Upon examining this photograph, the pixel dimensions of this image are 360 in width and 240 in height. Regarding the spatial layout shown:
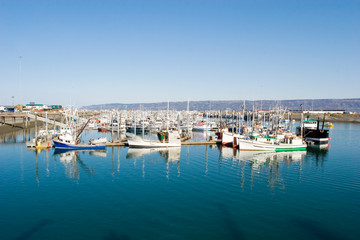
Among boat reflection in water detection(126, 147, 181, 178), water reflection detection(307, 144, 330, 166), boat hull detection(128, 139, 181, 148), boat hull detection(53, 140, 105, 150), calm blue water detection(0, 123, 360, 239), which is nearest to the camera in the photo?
calm blue water detection(0, 123, 360, 239)

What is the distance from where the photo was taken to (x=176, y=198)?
26.7m

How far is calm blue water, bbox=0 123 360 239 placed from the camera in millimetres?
20016

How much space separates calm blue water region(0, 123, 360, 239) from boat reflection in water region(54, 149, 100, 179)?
0.15 metres

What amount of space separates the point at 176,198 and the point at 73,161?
2396 centimetres

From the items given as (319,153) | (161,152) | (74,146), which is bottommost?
(161,152)

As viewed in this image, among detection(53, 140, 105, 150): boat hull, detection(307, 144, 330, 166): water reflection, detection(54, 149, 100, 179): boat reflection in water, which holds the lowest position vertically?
detection(54, 149, 100, 179): boat reflection in water

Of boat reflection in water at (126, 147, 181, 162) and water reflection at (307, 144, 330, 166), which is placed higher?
water reflection at (307, 144, 330, 166)

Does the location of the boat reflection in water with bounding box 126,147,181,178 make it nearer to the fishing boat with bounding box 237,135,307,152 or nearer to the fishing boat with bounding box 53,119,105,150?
the fishing boat with bounding box 53,119,105,150

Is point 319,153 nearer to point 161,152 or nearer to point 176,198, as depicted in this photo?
point 161,152

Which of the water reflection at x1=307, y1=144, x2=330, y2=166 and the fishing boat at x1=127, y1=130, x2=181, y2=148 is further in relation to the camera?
the fishing boat at x1=127, y1=130, x2=181, y2=148

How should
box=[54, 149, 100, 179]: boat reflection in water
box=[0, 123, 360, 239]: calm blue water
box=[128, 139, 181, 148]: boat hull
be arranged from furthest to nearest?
box=[128, 139, 181, 148]: boat hull
box=[54, 149, 100, 179]: boat reflection in water
box=[0, 123, 360, 239]: calm blue water

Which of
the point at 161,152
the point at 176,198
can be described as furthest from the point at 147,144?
the point at 176,198

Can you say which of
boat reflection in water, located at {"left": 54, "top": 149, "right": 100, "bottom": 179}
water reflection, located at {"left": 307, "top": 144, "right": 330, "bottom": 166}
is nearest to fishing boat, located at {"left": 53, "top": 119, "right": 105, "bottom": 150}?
boat reflection in water, located at {"left": 54, "top": 149, "right": 100, "bottom": 179}

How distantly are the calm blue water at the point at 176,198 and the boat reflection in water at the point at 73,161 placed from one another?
155 mm
